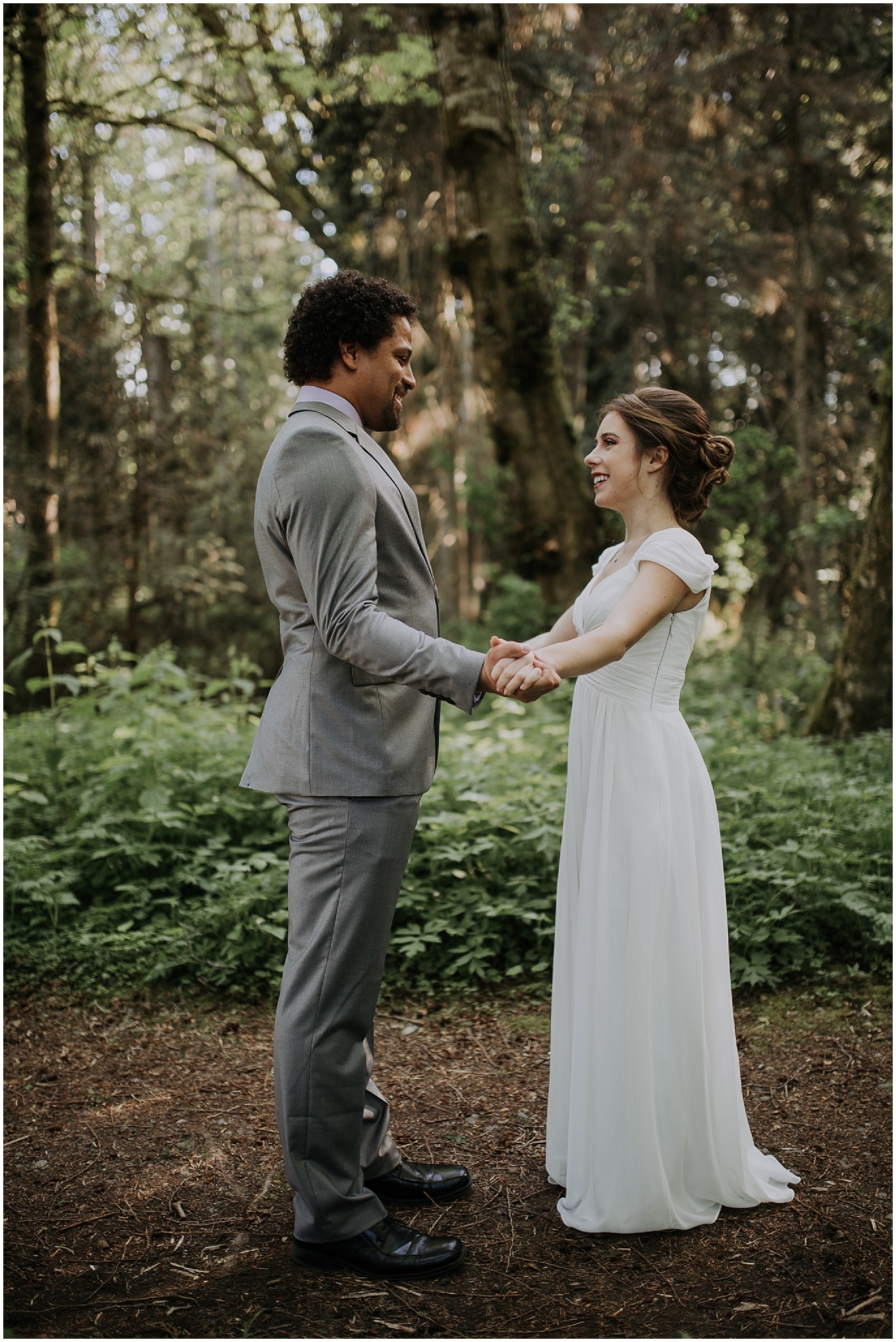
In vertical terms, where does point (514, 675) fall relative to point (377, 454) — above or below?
below

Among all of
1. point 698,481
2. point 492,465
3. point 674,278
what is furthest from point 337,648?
point 674,278

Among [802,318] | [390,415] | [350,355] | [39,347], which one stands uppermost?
[802,318]

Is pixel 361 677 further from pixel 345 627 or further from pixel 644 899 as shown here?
pixel 644 899

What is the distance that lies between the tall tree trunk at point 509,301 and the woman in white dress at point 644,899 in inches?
256

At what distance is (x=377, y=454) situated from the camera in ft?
8.65

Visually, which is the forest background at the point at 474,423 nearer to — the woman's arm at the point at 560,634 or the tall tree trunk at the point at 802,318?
the tall tree trunk at the point at 802,318

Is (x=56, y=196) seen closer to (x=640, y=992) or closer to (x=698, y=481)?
(x=698, y=481)

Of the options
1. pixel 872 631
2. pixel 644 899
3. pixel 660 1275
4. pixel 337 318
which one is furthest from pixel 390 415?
pixel 872 631

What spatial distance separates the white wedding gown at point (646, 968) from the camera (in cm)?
266

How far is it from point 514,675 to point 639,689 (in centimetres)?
53

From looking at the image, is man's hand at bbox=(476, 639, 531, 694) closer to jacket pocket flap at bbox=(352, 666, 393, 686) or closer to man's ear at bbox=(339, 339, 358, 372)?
jacket pocket flap at bbox=(352, 666, 393, 686)

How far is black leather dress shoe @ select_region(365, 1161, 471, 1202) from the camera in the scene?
292cm

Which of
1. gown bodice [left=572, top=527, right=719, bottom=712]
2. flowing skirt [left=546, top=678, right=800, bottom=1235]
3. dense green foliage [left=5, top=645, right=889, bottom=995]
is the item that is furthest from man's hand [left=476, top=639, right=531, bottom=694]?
dense green foliage [left=5, top=645, right=889, bottom=995]

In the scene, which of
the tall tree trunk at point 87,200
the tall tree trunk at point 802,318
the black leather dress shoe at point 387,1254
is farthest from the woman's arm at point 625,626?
the tall tree trunk at point 87,200
